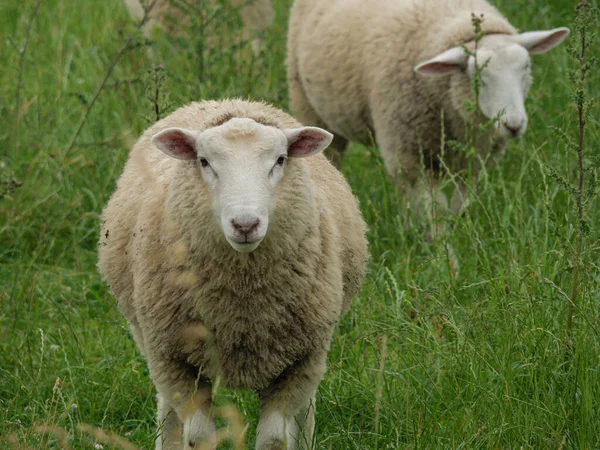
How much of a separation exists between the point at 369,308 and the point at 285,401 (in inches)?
41.7

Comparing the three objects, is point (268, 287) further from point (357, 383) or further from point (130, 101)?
point (130, 101)

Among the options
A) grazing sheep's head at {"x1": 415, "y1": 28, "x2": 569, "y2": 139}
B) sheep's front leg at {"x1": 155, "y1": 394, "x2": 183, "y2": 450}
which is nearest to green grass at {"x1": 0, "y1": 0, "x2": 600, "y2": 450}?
sheep's front leg at {"x1": 155, "y1": 394, "x2": 183, "y2": 450}

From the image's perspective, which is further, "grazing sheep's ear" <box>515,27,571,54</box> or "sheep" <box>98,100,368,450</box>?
"grazing sheep's ear" <box>515,27,571,54</box>

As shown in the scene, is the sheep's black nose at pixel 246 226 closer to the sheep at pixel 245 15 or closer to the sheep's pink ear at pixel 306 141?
the sheep's pink ear at pixel 306 141

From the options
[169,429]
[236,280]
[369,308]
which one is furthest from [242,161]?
[369,308]

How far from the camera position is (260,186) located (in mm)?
2904

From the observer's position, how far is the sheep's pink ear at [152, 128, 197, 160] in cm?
308

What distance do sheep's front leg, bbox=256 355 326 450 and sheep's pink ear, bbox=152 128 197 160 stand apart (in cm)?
76

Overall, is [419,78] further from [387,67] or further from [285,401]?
[285,401]

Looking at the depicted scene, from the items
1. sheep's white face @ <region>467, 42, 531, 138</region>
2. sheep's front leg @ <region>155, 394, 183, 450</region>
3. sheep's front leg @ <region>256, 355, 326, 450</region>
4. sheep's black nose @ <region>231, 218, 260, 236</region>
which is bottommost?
sheep's front leg @ <region>155, 394, 183, 450</region>

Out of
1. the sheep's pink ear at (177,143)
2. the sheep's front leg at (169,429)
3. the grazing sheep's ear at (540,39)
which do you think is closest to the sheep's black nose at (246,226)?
the sheep's pink ear at (177,143)

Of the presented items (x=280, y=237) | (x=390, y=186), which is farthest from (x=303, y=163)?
(x=390, y=186)

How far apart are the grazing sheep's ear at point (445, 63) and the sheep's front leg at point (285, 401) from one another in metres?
2.31

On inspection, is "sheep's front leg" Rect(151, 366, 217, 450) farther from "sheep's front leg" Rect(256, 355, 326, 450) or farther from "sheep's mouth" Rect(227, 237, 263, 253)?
"sheep's mouth" Rect(227, 237, 263, 253)
